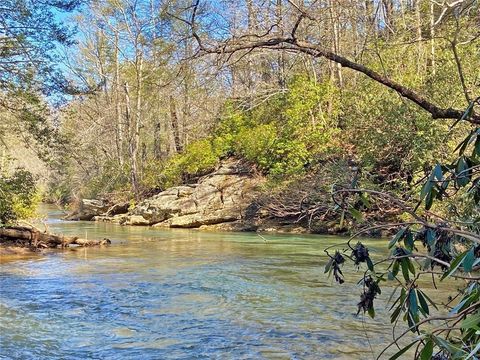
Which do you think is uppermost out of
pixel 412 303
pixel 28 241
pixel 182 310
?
pixel 412 303

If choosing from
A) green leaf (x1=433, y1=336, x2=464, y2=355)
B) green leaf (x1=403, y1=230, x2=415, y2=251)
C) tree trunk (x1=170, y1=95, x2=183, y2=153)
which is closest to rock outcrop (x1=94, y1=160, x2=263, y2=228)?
tree trunk (x1=170, y1=95, x2=183, y2=153)

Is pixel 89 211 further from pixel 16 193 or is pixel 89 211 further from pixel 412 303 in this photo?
pixel 412 303

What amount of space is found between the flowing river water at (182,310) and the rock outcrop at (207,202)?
374 inches

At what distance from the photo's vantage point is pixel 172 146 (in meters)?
33.1

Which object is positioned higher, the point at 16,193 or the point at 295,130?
the point at 295,130

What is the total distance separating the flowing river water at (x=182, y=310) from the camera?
198 inches

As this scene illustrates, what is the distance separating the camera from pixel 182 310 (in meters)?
6.67

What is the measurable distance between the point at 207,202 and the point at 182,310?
613 inches

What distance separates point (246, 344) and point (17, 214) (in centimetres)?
1032

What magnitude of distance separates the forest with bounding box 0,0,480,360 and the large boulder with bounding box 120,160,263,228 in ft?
0.33

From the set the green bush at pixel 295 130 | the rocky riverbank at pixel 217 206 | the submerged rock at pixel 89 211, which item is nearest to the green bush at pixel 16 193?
the green bush at pixel 295 130

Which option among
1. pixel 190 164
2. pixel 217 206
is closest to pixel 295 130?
pixel 217 206

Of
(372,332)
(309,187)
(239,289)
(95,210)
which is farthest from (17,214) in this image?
(95,210)

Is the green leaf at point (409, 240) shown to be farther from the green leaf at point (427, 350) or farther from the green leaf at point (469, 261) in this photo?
the green leaf at point (427, 350)
